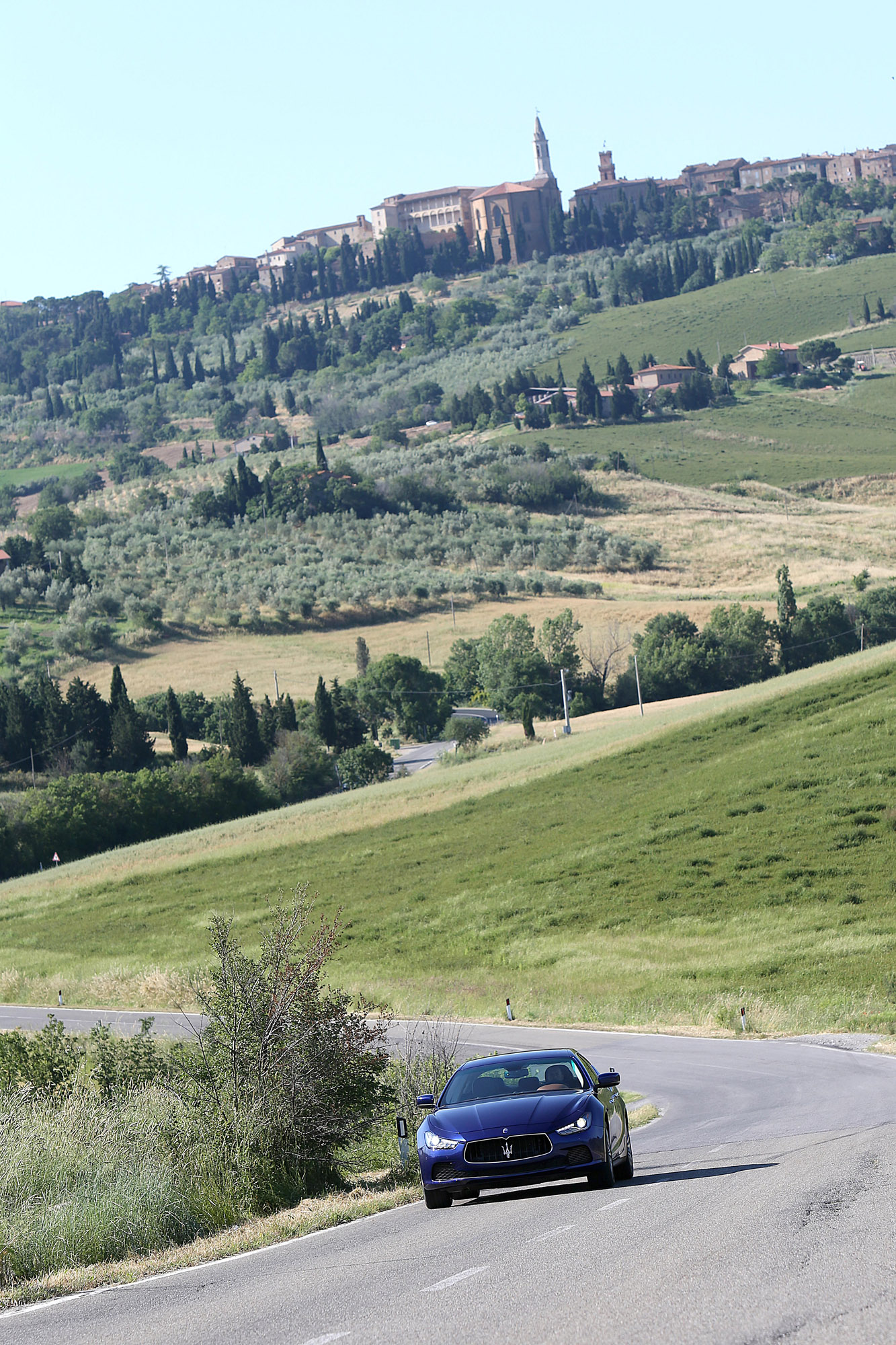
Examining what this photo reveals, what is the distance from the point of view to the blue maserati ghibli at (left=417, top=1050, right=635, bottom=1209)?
40.4ft

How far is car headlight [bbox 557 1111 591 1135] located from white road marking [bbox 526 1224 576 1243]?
4.09 feet

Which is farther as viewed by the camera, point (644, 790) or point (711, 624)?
point (711, 624)

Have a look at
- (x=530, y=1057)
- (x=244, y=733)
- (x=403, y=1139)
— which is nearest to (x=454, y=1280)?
(x=530, y=1057)

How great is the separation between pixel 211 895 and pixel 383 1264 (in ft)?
185

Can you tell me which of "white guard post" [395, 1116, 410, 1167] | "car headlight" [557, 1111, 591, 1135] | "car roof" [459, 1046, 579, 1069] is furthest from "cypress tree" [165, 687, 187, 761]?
"car headlight" [557, 1111, 591, 1135]

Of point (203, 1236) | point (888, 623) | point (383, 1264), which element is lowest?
point (888, 623)

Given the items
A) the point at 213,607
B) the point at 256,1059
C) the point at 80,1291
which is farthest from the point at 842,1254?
the point at 213,607

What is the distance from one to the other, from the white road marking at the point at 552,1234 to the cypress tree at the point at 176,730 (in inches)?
3991

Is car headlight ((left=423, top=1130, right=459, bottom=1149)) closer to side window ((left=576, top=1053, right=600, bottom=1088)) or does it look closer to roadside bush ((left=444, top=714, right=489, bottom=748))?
side window ((left=576, top=1053, right=600, bottom=1088))

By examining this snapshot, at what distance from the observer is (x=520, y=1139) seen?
12.3 metres

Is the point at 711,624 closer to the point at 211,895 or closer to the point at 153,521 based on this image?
the point at 211,895

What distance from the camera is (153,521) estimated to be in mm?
199875

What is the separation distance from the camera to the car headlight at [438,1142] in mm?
12516

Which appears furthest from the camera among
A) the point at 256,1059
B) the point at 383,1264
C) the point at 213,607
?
the point at 213,607
